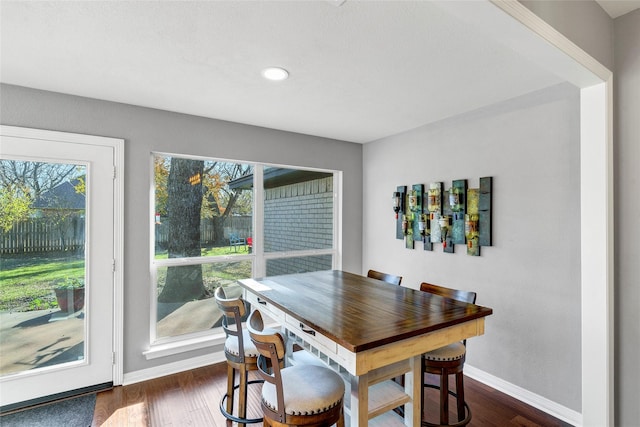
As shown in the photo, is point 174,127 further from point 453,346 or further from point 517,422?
point 517,422

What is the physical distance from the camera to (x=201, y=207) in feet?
10.7

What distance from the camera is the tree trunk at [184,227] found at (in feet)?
10.2

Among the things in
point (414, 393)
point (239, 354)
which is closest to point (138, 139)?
point (239, 354)

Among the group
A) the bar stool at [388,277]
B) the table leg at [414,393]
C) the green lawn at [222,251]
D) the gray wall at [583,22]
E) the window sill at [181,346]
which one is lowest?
the window sill at [181,346]

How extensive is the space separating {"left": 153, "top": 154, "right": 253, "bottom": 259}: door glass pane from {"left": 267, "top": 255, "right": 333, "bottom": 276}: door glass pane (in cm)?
39

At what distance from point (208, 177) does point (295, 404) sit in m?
2.46

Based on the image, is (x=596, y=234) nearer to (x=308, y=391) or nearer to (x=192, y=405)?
(x=308, y=391)

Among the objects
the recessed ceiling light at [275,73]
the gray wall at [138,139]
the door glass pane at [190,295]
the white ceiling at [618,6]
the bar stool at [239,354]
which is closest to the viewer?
the white ceiling at [618,6]

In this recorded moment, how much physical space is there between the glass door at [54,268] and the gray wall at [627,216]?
11.6 ft

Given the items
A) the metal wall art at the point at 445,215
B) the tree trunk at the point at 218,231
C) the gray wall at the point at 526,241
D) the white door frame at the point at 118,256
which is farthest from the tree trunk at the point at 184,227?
the gray wall at the point at 526,241

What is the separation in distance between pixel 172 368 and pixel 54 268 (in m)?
1.32

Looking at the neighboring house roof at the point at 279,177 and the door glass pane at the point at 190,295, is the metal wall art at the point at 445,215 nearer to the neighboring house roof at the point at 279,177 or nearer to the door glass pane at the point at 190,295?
the neighboring house roof at the point at 279,177

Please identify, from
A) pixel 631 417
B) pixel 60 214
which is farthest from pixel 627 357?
pixel 60 214

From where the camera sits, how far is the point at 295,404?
1.46 m
